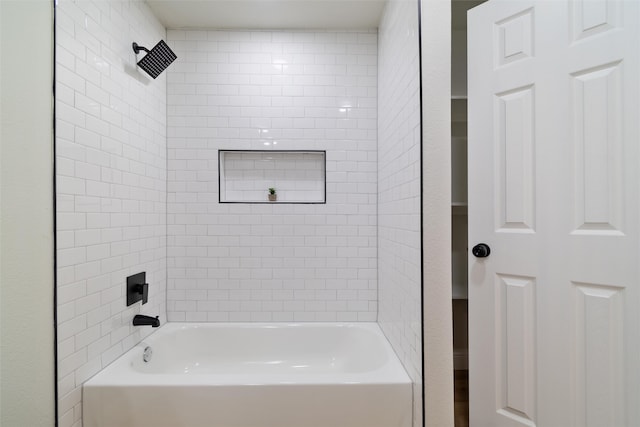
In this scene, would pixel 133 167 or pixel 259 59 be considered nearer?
pixel 133 167

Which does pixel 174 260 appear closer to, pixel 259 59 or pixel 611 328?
pixel 259 59

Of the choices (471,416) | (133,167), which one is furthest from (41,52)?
(471,416)

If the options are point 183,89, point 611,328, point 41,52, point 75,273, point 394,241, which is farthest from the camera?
point 183,89

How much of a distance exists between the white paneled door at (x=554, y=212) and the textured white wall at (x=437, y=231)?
0.20 metres

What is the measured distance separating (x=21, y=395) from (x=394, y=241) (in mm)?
1694

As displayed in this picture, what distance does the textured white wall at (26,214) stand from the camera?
1163 mm

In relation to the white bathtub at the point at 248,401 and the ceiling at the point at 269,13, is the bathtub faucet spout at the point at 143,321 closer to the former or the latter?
the white bathtub at the point at 248,401

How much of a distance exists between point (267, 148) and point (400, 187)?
1.02m

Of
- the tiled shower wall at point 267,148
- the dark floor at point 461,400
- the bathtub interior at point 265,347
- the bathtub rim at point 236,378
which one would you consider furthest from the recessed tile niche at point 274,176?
the dark floor at point 461,400

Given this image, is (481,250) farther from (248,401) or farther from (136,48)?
(136,48)

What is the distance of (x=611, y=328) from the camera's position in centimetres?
118

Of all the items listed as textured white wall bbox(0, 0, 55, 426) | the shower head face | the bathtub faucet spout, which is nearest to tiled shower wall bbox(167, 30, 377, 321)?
the shower head face

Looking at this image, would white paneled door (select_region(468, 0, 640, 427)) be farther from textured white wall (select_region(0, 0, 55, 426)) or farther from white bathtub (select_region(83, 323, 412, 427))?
textured white wall (select_region(0, 0, 55, 426))

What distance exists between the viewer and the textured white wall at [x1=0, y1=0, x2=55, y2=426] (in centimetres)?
116
